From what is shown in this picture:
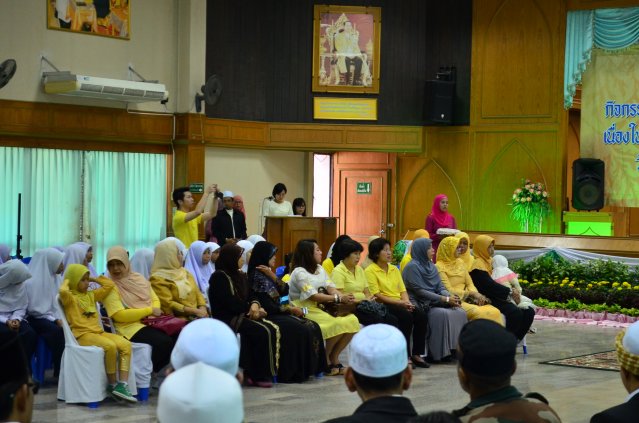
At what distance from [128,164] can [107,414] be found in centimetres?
784

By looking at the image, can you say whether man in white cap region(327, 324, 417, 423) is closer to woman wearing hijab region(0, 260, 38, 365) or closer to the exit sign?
woman wearing hijab region(0, 260, 38, 365)

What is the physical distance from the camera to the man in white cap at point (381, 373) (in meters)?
2.88

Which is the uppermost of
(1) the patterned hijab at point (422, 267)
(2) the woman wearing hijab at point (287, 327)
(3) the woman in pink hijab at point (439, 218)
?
(3) the woman in pink hijab at point (439, 218)

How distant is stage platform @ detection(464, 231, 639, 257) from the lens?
13.7 meters

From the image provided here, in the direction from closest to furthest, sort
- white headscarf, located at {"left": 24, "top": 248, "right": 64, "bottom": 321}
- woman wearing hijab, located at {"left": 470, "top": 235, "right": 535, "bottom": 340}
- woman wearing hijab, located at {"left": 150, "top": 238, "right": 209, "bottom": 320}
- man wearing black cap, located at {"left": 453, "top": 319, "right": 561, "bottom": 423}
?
man wearing black cap, located at {"left": 453, "top": 319, "right": 561, "bottom": 423}
white headscarf, located at {"left": 24, "top": 248, "right": 64, "bottom": 321}
woman wearing hijab, located at {"left": 150, "top": 238, "right": 209, "bottom": 320}
woman wearing hijab, located at {"left": 470, "top": 235, "right": 535, "bottom": 340}

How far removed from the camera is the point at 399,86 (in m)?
16.2

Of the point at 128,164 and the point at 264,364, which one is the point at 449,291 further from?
the point at 128,164

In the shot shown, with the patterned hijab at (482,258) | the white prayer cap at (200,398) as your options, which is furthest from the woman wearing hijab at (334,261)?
the white prayer cap at (200,398)

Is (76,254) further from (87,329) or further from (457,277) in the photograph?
(457,277)

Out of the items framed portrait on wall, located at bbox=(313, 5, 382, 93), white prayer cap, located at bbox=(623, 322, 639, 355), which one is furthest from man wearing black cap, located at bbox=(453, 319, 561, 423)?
framed portrait on wall, located at bbox=(313, 5, 382, 93)

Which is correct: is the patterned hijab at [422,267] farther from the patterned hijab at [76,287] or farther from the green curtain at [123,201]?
the green curtain at [123,201]

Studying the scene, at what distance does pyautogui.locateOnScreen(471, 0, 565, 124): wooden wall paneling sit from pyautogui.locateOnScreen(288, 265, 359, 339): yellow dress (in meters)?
8.10

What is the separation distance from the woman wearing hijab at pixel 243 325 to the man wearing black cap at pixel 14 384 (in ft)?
18.0

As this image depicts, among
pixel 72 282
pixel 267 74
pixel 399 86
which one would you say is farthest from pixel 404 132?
pixel 72 282
